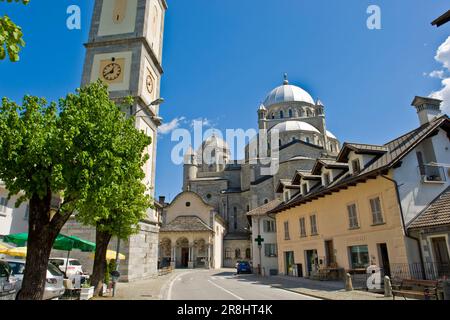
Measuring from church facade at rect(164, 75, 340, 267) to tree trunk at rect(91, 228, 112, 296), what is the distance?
35.1 m

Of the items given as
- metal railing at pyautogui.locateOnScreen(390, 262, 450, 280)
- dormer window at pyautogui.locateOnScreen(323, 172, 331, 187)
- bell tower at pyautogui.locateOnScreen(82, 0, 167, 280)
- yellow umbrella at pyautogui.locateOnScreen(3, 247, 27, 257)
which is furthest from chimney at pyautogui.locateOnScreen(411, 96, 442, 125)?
yellow umbrella at pyautogui.locateOnScreen(3, 247, 27, 257)

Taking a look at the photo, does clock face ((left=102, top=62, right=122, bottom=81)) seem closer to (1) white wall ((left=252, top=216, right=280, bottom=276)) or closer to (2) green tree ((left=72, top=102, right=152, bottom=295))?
(2) green tree ((left=72, top=102, right=152, bottom=295))

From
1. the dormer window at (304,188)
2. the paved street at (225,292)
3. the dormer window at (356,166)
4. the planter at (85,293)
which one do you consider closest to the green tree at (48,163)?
the planter at (85,293)

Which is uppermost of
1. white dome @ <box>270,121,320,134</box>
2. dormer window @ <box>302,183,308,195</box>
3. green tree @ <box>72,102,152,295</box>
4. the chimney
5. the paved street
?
white dome @ <box>270,121,320,134</box>

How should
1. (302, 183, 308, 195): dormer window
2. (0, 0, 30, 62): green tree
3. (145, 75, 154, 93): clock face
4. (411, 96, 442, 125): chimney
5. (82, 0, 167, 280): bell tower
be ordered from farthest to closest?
(145, 75, 154, 93): clock face → (302, 183, 308, 195): dormer window → (82, 0, 167, 280): bell tower → (411, 96, 442, 125): chimney → (0, 0, 30, 62): green tree

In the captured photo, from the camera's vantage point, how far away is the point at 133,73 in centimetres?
2214

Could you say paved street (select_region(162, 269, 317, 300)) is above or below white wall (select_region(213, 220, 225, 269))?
below

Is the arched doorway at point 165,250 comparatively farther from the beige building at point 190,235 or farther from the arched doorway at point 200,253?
the arched doorway at point 200,253

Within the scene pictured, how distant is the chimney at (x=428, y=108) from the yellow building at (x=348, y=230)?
5593 mm

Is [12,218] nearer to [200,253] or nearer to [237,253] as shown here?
[200,253]

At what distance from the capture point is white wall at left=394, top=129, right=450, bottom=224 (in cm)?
1459

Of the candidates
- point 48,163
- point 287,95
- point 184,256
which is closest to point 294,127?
point 287,95

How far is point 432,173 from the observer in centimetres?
1563

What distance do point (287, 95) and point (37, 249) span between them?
61526mm
